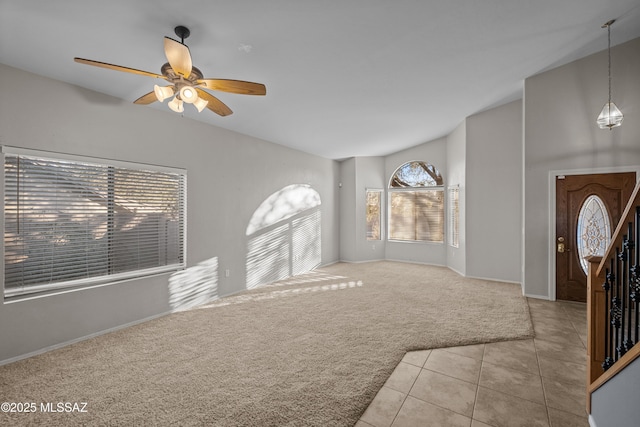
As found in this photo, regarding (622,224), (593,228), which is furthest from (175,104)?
(593,228)

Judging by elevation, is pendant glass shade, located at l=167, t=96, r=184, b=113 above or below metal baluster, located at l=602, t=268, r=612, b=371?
above

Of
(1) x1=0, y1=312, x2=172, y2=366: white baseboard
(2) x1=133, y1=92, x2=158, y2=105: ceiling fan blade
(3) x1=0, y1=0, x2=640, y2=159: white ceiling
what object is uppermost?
(3) x1=0, y1=0, x2=640, y2=159: white ceiling

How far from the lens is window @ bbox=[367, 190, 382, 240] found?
7.56 meters

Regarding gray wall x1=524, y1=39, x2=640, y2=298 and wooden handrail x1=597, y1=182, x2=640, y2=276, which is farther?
gray wall x1=524, y1=39, x2=640, y2=298

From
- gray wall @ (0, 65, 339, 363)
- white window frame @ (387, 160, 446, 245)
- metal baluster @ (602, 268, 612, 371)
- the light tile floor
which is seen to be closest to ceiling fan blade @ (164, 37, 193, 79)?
gray wall @ (0, 65, 339, 363)

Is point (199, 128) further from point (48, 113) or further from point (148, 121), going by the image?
point (48, 113)

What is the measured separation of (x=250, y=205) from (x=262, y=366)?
294 cm

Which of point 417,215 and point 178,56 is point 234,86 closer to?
point 178,56

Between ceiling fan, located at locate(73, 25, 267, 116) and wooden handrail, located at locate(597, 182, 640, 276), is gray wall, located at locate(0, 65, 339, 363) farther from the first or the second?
wooden handrail, located at locate(597, 182, 640, 276)

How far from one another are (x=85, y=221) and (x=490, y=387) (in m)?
4.20

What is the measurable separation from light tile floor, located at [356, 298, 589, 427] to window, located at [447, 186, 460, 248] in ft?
10.8

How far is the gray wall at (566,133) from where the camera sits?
3.93 m

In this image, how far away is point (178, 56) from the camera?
1.89 m

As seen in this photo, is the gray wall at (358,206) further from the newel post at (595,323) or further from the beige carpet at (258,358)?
the newel post at (595,323)
